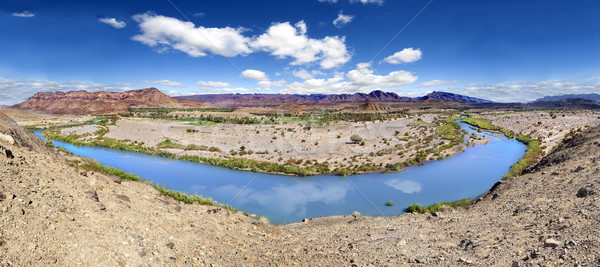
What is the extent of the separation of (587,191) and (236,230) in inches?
567

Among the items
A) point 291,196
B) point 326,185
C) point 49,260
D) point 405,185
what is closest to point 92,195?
point 49,260

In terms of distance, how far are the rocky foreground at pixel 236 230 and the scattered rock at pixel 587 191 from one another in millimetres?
53

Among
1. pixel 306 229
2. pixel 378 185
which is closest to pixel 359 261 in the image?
pixel 306 229

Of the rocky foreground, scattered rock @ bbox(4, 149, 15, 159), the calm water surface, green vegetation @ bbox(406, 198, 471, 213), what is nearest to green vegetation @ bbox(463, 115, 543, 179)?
the calm water surface

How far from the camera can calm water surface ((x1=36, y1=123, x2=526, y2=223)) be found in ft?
64.7

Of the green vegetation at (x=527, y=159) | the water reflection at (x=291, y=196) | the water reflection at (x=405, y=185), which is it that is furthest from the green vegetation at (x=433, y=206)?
the green vegetation at (x=527, y=159)

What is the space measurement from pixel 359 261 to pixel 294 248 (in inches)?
114

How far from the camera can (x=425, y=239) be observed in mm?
10859

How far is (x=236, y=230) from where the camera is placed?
11.5m

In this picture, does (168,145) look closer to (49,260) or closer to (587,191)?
(49,260)

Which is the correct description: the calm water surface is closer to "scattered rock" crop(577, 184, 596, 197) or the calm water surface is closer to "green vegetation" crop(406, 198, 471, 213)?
"green vegetation" crop(406, 198, 471, 213)

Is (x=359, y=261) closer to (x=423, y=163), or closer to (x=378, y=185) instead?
(x=378, y=185)

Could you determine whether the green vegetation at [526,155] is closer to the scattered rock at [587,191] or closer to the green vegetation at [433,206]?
the green vegetation at [433,206]

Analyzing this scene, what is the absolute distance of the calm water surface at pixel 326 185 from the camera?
64.7 ft
